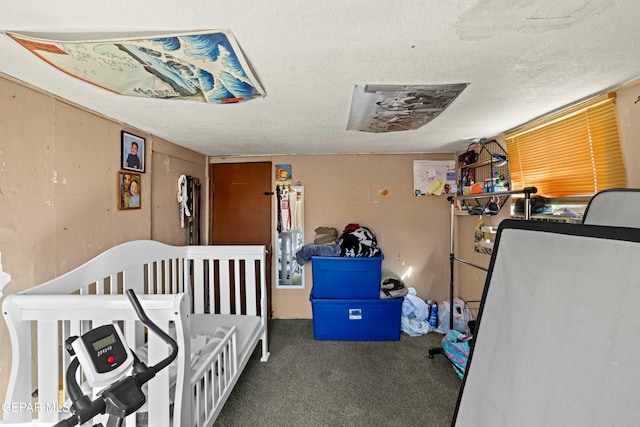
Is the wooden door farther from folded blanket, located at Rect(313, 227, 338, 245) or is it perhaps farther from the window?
the window

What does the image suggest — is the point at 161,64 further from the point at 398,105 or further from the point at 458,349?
the point at 458,349

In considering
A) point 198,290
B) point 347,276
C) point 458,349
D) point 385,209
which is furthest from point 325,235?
point 458,349

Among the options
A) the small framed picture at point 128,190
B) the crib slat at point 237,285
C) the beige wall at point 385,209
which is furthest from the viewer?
the beige wall at point 385,209

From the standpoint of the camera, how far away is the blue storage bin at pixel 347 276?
7.93 ft

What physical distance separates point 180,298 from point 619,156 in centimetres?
216

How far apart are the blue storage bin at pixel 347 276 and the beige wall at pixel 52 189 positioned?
1552 millimetres

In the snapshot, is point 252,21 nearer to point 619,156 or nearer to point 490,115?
point 490,115

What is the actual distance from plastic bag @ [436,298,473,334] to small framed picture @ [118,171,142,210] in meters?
2.96

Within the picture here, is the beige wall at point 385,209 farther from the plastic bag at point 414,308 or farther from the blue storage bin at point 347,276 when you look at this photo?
the blue storage bin at point 347,276

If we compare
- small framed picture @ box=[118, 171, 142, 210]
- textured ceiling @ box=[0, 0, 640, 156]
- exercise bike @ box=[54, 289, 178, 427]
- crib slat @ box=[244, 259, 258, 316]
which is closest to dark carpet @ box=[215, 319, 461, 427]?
crib slat @ box=[244, 259, 258, 316]

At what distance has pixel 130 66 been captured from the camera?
1045mm

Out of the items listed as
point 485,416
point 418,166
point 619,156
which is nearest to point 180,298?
point 485,416

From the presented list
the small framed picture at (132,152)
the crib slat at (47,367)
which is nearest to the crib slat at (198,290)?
the small framed picture at (132,152)

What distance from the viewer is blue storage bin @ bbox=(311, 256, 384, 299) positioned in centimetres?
242
